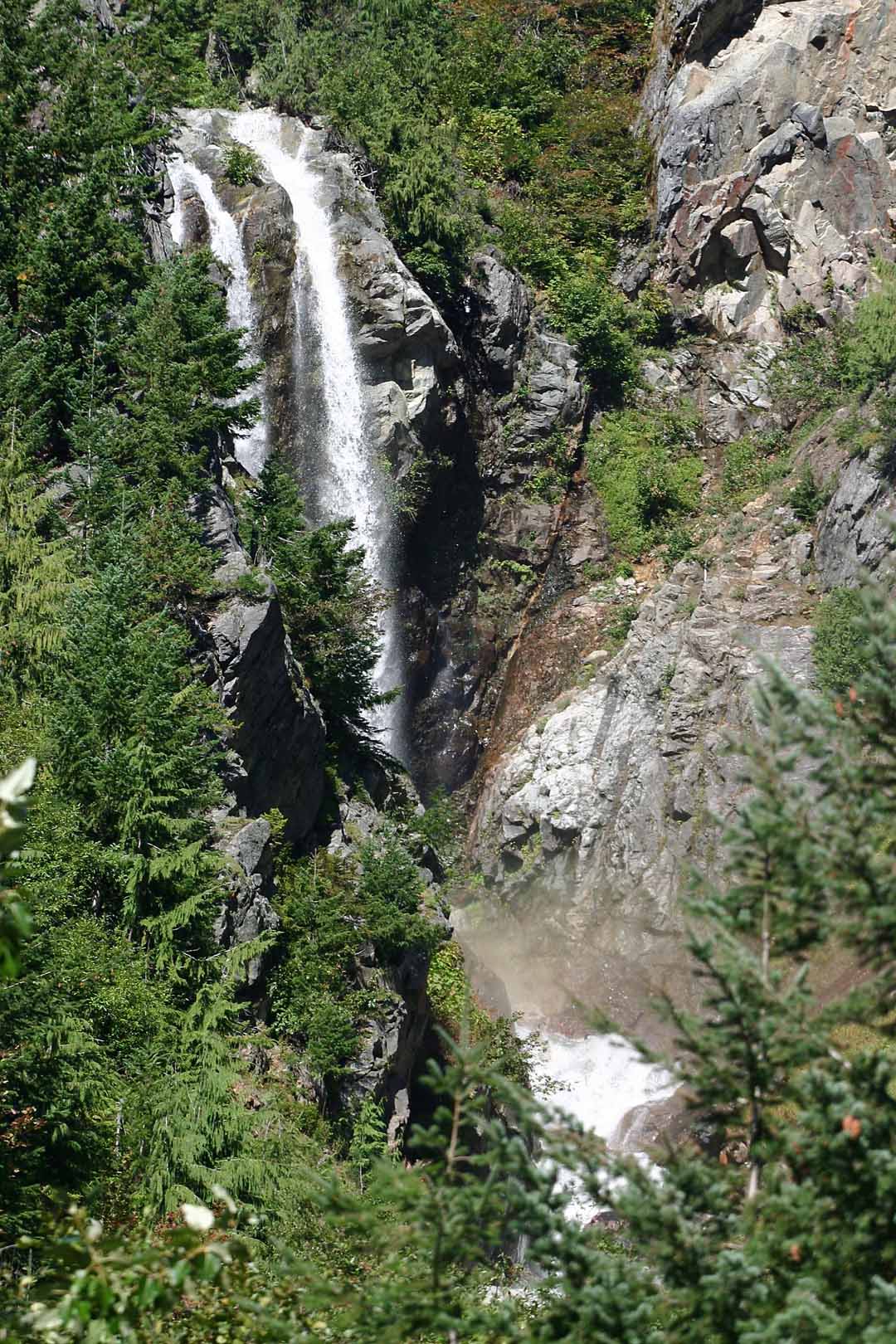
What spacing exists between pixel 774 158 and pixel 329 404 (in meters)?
16.4

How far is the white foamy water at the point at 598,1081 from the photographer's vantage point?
25938 mm

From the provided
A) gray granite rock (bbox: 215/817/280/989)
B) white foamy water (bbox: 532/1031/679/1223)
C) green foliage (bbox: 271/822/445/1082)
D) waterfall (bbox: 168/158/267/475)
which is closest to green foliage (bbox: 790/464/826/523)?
waterfall (bbox: 168/158/267/475)

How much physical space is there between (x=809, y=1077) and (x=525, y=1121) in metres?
1.32

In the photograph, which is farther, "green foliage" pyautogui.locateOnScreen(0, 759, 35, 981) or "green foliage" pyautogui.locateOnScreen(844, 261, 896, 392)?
"green foliage" pyautogui.locateOnScreen(844, 261, 896, 392)

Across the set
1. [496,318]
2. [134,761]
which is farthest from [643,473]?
[134,761]

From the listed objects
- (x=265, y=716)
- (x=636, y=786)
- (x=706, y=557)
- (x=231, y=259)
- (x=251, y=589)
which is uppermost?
(x=231, y=259)

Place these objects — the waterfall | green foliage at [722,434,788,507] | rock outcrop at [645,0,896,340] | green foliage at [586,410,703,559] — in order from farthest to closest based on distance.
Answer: green foliage at [586,410,703,559] < rock outcrop at [645,0,896,340] < green foliage at [722,434,788,507] < the waterfall

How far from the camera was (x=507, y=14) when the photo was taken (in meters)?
46.7

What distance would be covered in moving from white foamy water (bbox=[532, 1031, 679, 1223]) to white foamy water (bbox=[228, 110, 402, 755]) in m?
10.7

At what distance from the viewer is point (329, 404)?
33.8 m

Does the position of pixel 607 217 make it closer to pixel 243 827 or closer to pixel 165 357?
pixel 165 357

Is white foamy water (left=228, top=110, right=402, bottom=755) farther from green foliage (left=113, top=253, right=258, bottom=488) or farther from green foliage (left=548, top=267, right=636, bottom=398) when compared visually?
green foliage (left=548, top=267, right=636, bottom=398)

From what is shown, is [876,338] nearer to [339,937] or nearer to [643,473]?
[643,473]

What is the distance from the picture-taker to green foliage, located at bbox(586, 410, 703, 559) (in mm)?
36250
